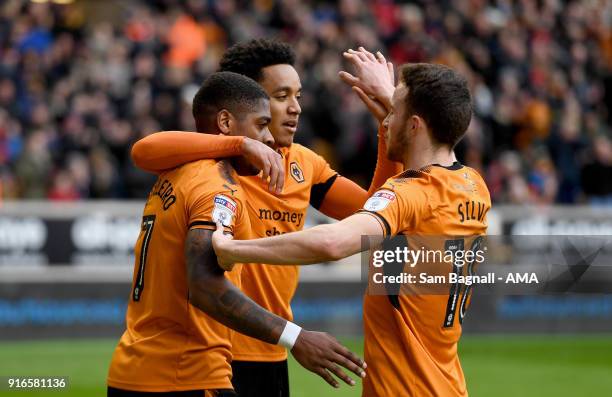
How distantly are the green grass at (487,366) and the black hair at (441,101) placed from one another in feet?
22.8

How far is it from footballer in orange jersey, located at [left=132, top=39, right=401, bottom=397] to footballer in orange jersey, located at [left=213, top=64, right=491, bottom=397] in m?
0.82

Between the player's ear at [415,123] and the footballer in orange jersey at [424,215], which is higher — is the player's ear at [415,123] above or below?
above

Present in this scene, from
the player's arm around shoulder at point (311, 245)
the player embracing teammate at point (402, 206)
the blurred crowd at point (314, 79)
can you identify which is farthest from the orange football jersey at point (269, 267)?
the blurred crowd at point (314, 79)

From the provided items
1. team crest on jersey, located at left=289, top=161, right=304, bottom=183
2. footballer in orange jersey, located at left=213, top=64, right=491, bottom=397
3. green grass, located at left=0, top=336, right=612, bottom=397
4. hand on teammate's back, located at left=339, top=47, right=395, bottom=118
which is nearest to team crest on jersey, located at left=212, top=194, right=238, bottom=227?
footballer in orange jersey, located at left=213, top=64, right=491, bottom=397

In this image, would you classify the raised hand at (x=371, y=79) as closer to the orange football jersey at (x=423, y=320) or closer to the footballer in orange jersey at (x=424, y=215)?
the footballer in orange jersey at (x=424, y=215)

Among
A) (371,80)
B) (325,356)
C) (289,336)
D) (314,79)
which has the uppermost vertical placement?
(314,79)

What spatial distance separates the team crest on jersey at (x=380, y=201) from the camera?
477 cm

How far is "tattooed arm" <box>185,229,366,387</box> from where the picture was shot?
492cm

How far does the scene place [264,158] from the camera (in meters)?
Answer: 5.27

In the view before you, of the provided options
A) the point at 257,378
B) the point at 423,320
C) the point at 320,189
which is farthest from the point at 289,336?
the point at 320,189

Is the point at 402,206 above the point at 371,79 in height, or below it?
below

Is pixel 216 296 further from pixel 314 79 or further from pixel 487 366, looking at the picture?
pixel 314 79

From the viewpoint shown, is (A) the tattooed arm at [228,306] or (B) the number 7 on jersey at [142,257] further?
(B) the number 7 on jersey at [142,257]

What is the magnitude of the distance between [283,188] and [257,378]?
106 centimetres
